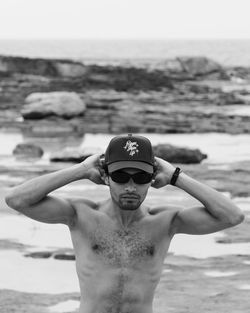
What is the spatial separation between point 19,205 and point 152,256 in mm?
705

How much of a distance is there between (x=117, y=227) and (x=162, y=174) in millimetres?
351

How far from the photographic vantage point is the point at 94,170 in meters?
4.53

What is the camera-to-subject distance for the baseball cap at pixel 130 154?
4.32 metres

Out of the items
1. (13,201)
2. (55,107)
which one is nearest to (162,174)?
(13,201)

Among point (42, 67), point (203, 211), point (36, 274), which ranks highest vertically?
point (42, 67)

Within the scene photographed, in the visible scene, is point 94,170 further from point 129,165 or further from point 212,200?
point 212,200

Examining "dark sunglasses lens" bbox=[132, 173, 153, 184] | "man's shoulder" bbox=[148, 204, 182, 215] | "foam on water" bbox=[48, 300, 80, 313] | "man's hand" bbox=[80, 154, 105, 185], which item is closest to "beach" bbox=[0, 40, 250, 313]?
"foam on water" bbox=[48, 300, 80, 313]

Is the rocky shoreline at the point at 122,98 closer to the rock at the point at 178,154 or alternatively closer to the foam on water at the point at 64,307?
the rock at the point at 178,154

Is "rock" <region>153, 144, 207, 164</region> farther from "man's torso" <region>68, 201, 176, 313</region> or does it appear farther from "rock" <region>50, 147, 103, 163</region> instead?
"man's torso" <region>68, 201, 176, 313</region>

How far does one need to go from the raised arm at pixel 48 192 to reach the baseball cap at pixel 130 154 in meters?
0.19

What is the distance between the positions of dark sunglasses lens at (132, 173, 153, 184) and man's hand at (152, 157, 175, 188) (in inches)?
6.2

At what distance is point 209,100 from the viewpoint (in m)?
40.3

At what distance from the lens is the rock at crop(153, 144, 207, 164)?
1933cm

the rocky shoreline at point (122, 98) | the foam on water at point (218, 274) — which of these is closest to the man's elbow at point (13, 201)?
the foam on water at point (218, 274)
